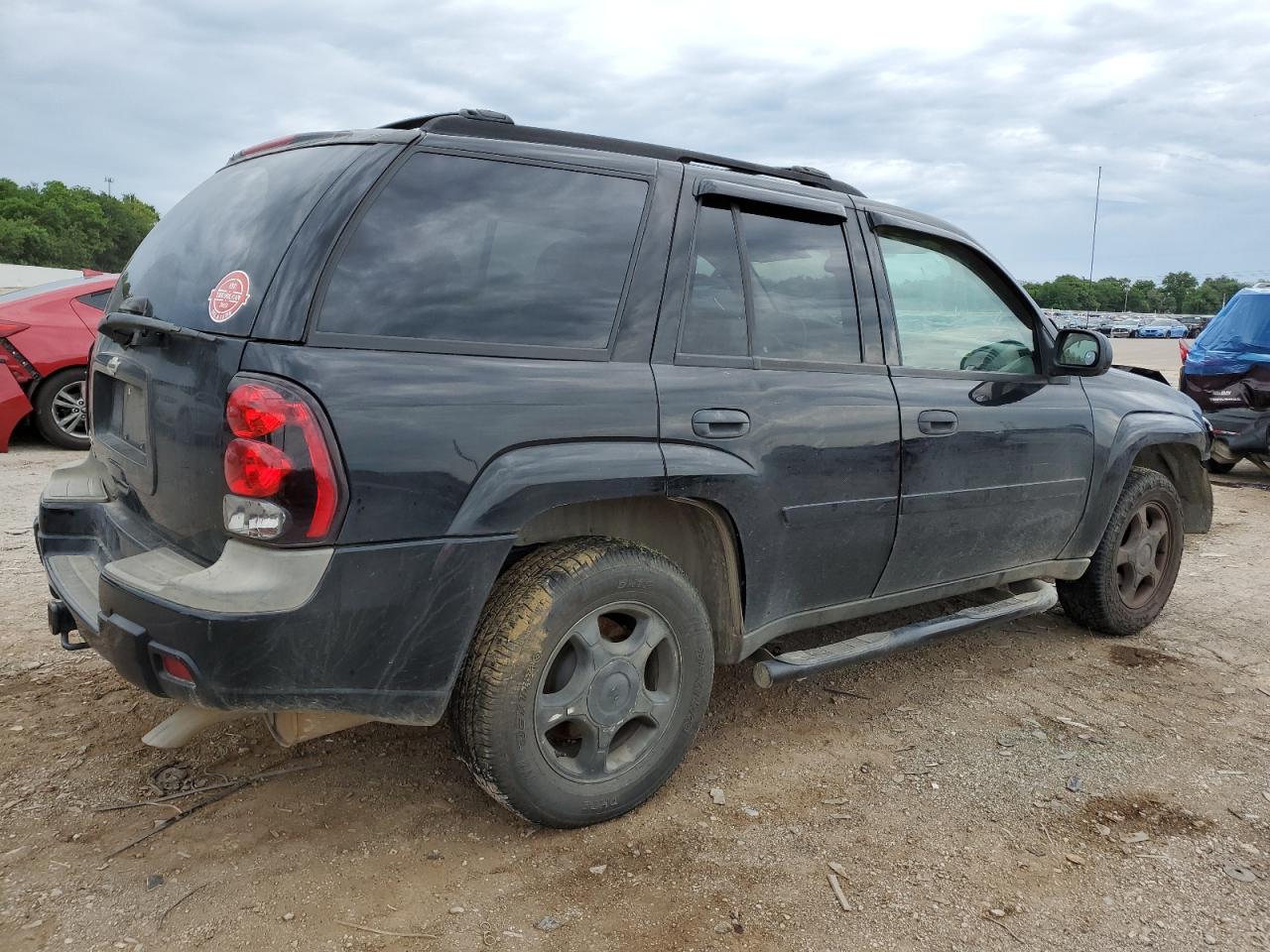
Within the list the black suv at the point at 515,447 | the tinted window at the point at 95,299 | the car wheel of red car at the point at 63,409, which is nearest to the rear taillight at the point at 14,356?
the car wheel of red car at the point at 63,409

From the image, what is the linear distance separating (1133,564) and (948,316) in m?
1.71

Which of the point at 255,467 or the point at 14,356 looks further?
the point at 14,356

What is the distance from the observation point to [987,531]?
368 centimetres

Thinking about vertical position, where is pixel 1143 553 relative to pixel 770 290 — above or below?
below

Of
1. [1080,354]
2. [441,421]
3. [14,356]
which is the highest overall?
[1080,354]

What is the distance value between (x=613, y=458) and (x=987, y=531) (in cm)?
179

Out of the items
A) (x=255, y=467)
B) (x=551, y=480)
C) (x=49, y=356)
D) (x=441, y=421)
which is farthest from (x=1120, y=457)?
(x=49, y=356)

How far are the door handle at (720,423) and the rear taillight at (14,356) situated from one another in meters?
7.08

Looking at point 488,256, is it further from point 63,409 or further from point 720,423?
point 63,409

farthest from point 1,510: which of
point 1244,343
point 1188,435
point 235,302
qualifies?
point 1244,343

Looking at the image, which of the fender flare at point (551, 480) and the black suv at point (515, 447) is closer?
the black suv at point (515, 447)

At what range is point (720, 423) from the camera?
2.81m

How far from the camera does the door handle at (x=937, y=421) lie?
11.0 feet

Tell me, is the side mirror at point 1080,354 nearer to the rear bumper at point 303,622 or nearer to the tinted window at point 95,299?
the rear bumper at point 303,622
